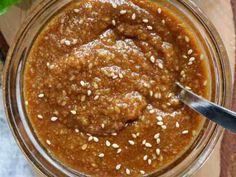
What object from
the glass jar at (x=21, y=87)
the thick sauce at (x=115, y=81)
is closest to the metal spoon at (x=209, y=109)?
the thick sauce at (x=115, y=81)

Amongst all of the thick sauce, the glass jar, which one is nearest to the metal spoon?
the thick sauce

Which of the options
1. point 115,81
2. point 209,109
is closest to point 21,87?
point 115,81

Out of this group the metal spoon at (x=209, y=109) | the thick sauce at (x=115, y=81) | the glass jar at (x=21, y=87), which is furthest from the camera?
the glass jar at (x=21, y=87)

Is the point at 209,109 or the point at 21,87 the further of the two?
the point at 21,87

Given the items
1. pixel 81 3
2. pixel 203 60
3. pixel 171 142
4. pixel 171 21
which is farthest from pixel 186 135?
pixel 81 3

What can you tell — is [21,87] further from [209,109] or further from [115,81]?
[209,109]

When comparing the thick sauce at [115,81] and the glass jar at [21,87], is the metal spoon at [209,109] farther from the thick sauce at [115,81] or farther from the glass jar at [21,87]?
the glass jar at [21,87]
